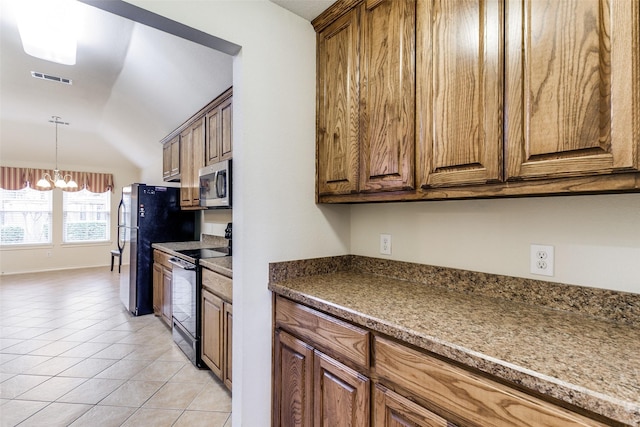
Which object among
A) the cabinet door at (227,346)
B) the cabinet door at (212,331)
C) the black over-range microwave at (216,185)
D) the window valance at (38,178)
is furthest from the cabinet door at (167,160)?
the window valance at (38,178)

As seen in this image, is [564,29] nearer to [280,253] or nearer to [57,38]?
[280,253]

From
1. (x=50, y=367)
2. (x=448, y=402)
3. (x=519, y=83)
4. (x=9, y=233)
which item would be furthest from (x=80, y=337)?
(x=9, y=233)

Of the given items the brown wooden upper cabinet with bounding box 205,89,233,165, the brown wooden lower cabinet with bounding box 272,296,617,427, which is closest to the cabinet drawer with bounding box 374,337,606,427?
the brown wooden lower cabinet with bounding box 272,296,617,427

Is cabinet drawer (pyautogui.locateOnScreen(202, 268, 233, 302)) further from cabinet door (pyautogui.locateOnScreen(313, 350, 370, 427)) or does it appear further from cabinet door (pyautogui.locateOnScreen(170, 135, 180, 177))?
cabinet door (pyautogui.locateOnScreen(170, 135, 180, 177))

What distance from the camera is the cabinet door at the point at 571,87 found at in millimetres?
808

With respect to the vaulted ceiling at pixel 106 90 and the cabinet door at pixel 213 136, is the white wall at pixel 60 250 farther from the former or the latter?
the cabinet door at pixel 213 136

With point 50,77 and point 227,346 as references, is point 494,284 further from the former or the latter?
point 50,77

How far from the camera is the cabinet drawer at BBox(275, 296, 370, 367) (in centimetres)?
115

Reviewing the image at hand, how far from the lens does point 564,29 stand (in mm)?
907

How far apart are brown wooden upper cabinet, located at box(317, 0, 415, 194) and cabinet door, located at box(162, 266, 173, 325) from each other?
240 centimetres

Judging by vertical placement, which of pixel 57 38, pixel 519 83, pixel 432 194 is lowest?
pixel 432 194

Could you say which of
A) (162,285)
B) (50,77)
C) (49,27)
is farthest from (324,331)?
(50,77)

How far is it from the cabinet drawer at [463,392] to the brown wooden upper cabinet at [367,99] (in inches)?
26.9

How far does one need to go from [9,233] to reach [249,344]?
7.48 meters
